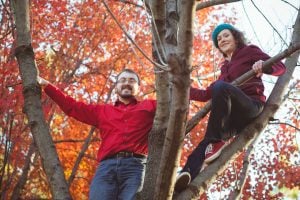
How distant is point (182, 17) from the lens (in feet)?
5.82

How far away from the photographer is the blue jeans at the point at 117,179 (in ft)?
10.2

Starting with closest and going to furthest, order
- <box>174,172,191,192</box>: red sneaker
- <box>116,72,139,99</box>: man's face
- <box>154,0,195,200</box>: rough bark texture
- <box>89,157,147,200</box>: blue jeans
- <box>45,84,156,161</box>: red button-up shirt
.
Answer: <box>154,0,195,200</box>: rough bark texture → <box>174,172,191,192</box>: red sneaker → <box>89,157,147,200</box>: blue jeans → <box>45,84,156,161</box>: red button-up shirt → <box>116,72,139,99</box>: man's face

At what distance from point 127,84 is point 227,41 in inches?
43.1

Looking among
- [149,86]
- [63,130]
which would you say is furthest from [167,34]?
[63,130]

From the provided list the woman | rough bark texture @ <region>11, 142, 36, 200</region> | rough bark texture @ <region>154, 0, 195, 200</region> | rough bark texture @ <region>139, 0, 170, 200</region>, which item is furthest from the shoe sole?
rough bark texture @ <region>11, 142, 36, 200</region>

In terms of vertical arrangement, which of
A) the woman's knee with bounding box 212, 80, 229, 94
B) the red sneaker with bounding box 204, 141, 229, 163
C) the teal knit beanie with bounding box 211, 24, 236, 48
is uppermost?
the teal knit beanie with bounding box 211, 24, 236, 48

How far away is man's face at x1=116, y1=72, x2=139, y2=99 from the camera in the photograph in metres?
3.84

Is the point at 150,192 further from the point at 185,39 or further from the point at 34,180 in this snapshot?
the point at 34,180

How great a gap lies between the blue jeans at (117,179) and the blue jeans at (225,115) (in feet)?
1.41

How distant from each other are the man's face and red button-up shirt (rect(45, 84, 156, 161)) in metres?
0.09

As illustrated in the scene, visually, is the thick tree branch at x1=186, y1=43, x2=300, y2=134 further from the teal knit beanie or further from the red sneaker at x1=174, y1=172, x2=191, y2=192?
the teal knit beanie

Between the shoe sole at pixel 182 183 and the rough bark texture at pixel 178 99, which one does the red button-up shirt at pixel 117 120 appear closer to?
the shoe sole at pixel 182 183

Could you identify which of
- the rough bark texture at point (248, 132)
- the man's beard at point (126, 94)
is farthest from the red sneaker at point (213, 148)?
the man's beard at point (126, 94)

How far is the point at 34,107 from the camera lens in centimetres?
286
